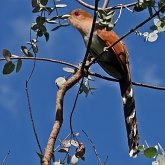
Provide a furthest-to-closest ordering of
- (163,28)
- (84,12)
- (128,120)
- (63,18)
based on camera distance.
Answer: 1. (84,12)
2. (128,120)
3. (63,18)
4. (163,28)

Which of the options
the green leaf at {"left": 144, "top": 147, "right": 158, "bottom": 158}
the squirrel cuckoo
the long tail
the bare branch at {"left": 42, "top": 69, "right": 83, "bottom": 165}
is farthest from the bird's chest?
the green leaf at {"left": 144, "top": 147, "right": 158, "bottom": 158}

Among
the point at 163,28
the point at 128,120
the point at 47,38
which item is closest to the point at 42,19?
the point at 47,38

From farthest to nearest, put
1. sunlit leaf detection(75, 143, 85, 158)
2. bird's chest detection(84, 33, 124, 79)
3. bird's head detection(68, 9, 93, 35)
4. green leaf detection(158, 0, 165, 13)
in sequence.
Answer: bird's chest detection(84, 33, 124, 79)
bird's head detection(68, 9, 93, 35)
sunlit leaf detection(75, 143, 85, 158)
green leaf detection(158, 0, 165, 13)

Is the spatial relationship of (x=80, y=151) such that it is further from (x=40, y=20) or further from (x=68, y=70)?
(x=40, y=20)

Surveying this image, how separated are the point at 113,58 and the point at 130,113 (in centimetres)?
52

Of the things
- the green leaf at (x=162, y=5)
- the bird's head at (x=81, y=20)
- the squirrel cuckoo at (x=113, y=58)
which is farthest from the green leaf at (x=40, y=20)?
the bird's head at (x=81, y=20)

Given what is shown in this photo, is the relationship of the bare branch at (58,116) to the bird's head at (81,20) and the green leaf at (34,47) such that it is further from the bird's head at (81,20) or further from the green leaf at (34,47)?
the bird's head at (81,20)

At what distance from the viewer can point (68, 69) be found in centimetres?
242

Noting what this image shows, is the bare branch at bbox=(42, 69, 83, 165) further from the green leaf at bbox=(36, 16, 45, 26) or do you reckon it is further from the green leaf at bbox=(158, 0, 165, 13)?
the green leaf at bbox=(158, 0, 165, 13)

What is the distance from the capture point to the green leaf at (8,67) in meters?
2.20

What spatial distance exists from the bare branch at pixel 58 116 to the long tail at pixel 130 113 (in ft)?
1.31

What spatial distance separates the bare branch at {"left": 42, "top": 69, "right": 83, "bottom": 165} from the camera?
6.14ft

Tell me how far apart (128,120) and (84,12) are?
0.71 meters

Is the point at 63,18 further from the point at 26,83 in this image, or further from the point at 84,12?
the point at 84,12
